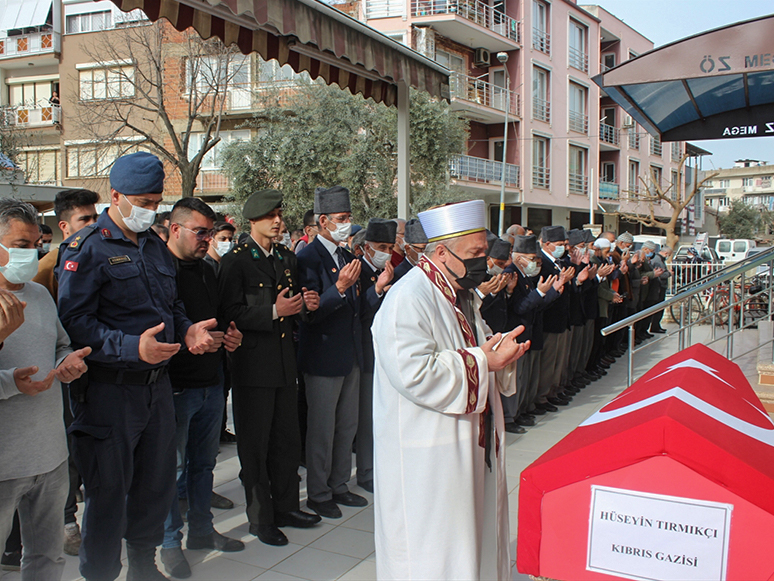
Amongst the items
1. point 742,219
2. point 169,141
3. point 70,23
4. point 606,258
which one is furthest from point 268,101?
point 742,219

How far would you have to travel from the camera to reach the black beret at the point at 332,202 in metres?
5.08

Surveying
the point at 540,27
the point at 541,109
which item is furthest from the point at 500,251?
the point at 540,27

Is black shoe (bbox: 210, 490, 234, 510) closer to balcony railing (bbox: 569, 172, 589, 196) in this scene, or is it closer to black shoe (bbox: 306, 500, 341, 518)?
black shoe (bbox: 306, 500, 341, 518)

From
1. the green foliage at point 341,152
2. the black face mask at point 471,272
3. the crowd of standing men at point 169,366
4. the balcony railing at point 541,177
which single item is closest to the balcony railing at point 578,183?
the balcony railing at point 541,177

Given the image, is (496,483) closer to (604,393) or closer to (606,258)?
(604,393)

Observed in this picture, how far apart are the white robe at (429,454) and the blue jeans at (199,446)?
1.60 meters

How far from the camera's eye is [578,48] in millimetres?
36438

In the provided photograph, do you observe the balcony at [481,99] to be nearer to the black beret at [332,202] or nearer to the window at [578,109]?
the window at [578,109]

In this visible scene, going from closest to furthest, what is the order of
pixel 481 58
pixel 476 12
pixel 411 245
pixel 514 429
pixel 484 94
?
1. pixel 411 245
2. pixel 514 429
3. pixel 476 12
4. pixel 481 58
5. pixel 484 94

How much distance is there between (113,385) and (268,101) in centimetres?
2224

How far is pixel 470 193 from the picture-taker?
98.5 ft

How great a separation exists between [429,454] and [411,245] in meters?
3.71

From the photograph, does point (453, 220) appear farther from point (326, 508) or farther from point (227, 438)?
point (227, 438)

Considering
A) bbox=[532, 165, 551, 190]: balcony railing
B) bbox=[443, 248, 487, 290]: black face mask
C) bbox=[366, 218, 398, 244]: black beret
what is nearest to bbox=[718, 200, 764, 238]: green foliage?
bbox=[532, 165, 551, 190]: balcony railing
